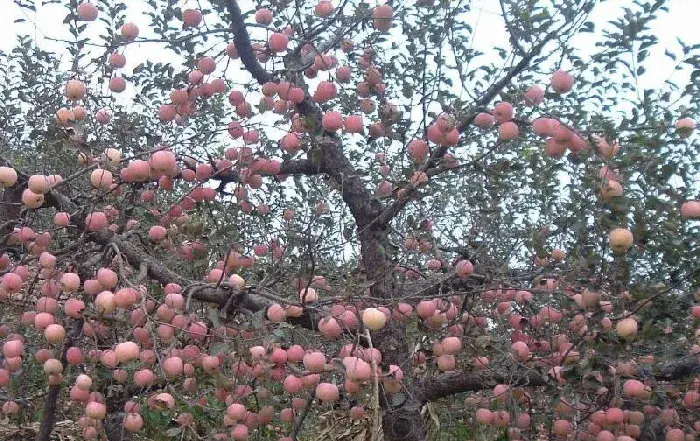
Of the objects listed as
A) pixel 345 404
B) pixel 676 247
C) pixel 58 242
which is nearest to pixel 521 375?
pixel 676 247

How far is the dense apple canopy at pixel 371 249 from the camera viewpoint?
1.97m

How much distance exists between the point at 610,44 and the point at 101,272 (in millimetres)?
1812

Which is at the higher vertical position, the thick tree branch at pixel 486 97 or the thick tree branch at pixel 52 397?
the thick tree branch at pixel 486 97

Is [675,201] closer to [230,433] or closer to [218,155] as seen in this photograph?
[230,433]

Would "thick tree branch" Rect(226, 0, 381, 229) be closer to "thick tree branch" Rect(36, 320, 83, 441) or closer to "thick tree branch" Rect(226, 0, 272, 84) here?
"thick tree branch" Rect(226, 0, 272, 84)

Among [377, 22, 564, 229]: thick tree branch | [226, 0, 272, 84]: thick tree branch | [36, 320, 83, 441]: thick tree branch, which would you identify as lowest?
[36, 320, 83, 441]: thick tree branch

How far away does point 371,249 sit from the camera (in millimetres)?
2908

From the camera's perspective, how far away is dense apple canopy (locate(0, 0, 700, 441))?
6.47 feet

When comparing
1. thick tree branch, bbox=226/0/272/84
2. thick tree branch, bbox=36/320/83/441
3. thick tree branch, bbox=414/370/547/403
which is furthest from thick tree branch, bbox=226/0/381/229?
thick tree branch, bbox=36/320/83/441

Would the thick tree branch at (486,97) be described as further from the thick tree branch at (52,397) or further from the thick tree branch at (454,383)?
the thick tree branch at (52,397)

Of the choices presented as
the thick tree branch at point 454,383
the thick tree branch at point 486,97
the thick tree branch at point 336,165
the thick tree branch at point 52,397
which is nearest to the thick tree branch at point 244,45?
the thick tree branch at point 336,165

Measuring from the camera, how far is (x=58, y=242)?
3057mm

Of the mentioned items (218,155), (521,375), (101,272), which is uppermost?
(218,155)

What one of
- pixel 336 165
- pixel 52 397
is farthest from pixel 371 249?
pixel 52 397
